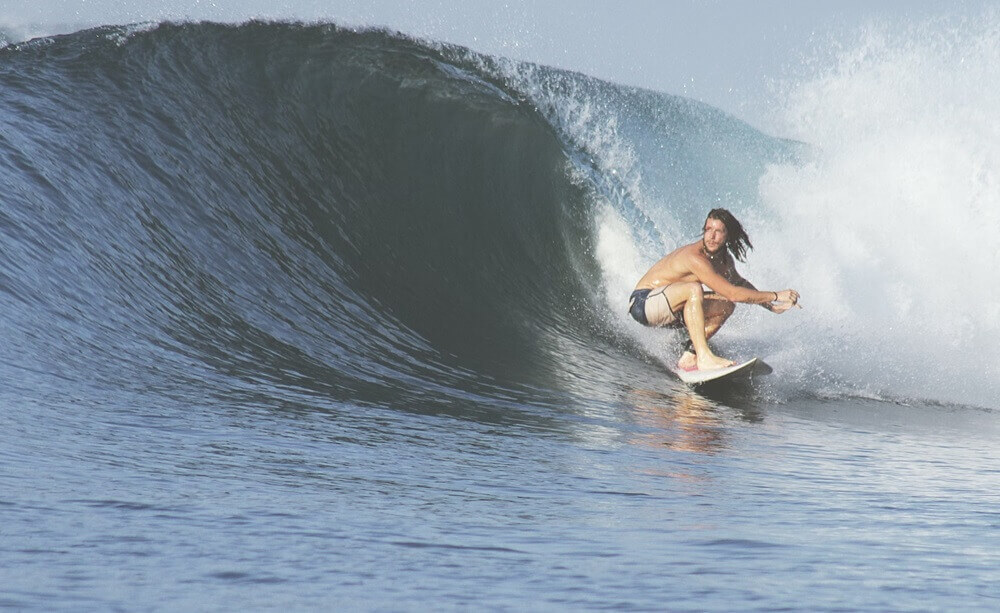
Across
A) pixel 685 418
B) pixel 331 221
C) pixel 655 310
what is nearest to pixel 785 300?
pixel 655 310

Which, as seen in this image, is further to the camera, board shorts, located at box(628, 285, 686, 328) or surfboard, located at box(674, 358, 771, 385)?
board shorts, located at box(628, 285, 686, 328)

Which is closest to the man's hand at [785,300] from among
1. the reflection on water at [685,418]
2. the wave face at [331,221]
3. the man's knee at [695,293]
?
the man's knee at [695,293]

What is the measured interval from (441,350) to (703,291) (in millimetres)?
1675

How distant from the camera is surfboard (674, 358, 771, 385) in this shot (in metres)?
6.61

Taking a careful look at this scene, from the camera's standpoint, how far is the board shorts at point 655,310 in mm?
7074

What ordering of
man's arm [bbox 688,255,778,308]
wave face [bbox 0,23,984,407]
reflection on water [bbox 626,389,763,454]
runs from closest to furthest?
1. reflection on water [bbox 626,389,763,454]
2. wave face [bbox 0,23,984,407]
3. man's arm [bbox 688,255,778,308]

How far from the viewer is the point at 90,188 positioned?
275 inches

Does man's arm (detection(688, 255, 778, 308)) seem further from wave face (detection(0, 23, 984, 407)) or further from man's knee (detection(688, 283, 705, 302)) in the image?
wave face (detection(0, 23, 984, 407))

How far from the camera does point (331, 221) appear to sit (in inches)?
324

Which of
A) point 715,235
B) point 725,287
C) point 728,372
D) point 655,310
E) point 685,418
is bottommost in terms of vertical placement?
point 685,418

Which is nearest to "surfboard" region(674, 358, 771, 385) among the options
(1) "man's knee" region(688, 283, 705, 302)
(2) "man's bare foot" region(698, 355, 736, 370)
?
(2) "man's bare foot" region(698, 355, 736, 370)

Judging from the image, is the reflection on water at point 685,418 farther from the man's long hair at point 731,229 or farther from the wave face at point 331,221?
the man's long hair at point 731,229

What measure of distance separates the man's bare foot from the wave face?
0.64 meters

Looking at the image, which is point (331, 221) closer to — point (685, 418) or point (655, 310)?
point (655, 310)
